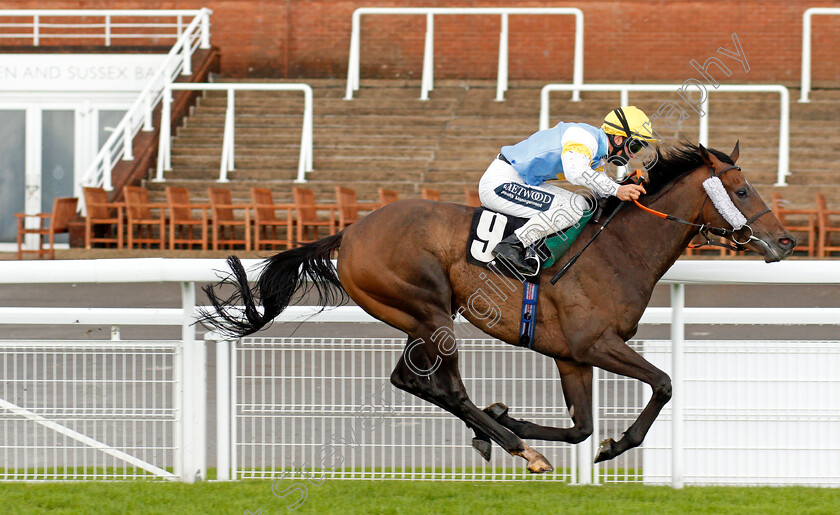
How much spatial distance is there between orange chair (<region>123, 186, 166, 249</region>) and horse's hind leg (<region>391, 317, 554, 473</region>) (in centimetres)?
973

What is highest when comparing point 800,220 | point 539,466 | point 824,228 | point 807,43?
point 807,43

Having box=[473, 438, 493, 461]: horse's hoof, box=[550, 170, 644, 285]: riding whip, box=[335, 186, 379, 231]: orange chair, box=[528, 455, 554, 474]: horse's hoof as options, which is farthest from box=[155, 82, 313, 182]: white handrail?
box=[528, 455, 554, 474]: horse's hoof

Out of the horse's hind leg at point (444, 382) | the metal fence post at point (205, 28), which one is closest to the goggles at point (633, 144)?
the horse's hind leg at point (444, 382)

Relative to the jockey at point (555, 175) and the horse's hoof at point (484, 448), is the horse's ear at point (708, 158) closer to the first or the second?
the jockey at point (555, 175)

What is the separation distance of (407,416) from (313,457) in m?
0.45

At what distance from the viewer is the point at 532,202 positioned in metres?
4.74

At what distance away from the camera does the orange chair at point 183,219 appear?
46.0 ft

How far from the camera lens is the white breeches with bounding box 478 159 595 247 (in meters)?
4.64

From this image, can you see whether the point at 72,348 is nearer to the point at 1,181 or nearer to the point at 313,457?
the point at 313,457

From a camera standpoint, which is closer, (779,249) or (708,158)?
(779,249)

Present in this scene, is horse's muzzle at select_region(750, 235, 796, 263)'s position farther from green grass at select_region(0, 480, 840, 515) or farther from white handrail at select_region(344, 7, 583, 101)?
white handrail at select_region(344, 7, 583, 101)

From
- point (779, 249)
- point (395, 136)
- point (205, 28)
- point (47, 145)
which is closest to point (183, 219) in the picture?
point (395, 136)

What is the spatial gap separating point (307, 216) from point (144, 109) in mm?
4126

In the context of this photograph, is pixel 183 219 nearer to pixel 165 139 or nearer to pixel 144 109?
pixel 165 139
